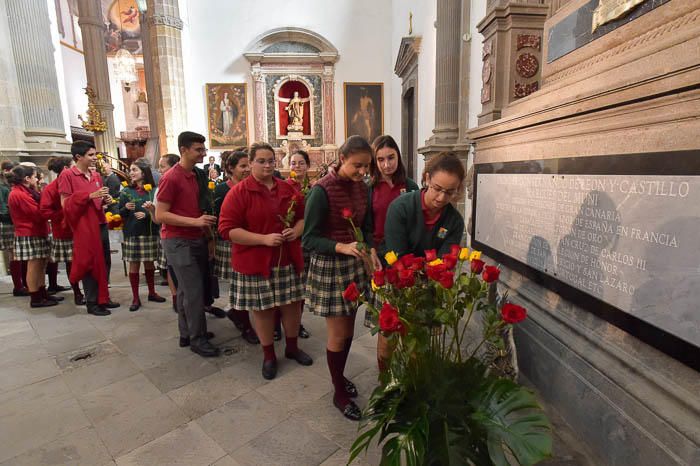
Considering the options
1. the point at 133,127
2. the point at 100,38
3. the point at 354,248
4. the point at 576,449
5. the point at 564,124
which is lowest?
the point at 576,449

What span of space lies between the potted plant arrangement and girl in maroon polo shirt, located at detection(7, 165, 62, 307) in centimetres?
432

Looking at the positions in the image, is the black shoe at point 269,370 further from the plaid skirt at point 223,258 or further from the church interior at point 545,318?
the plaid skirt at point 223,258

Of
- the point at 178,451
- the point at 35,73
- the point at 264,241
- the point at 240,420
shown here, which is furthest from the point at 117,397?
the point at 35,73

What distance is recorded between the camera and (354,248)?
1624 mm

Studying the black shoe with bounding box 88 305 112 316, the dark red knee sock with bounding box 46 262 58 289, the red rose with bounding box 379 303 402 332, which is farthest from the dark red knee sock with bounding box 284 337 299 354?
the dark red knee sock with bounding box 46 262 58 289

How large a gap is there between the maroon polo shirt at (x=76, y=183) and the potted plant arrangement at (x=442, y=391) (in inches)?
140

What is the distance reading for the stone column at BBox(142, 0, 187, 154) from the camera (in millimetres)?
10078

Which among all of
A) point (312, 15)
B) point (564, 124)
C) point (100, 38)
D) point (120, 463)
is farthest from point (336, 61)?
point (120, 463)

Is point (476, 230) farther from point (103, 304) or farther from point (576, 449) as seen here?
point (103, 304)

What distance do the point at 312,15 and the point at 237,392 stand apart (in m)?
13.0

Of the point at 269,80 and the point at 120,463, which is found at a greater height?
the point at 269,80

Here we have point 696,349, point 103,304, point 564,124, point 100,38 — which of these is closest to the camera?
point 696,349

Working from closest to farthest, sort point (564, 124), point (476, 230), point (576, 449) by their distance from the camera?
point (576, 449)
point (564, 124)
point (476, 230)

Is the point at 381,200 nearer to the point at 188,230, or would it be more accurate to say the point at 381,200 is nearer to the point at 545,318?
the point at 545,318
